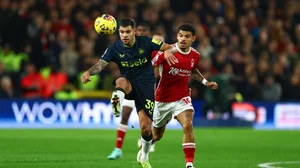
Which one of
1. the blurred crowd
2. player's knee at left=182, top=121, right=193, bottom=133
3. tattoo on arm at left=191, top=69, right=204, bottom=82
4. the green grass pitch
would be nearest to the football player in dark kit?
tattoo on arm at left=191, top=69, right=204, bottom=82

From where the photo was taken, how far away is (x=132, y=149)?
598 inches

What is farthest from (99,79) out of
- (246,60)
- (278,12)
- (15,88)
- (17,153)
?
(17,153)

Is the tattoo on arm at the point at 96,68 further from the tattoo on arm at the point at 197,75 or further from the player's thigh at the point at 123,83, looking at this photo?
the tattoo on arm at the point at 197,75

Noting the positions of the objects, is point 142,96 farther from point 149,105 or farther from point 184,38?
point 184,38

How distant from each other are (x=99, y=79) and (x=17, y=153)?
34.3 feet

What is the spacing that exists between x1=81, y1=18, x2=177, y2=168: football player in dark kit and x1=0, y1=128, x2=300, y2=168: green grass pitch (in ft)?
2.77

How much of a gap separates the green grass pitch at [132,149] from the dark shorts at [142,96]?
0.98m

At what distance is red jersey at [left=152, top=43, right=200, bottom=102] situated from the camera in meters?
11.0

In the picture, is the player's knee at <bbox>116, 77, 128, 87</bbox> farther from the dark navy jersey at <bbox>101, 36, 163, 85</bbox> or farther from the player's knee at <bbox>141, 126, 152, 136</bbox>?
the player's knee at <bbox>141, 126, 152, 136</bbox>

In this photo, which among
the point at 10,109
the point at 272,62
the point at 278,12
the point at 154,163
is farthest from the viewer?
the point at 278,12

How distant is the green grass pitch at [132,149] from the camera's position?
1184 cm

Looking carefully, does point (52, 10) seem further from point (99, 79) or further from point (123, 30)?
point (123, 30)

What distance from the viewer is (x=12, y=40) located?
23.9 metres

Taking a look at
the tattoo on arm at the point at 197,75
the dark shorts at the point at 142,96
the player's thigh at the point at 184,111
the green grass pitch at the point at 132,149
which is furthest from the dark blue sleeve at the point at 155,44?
the green grass pitch at the point at 132,149
